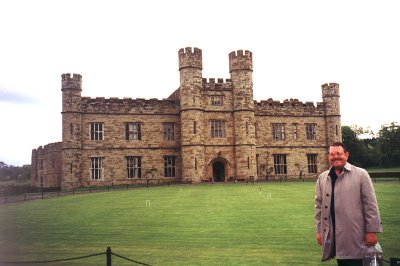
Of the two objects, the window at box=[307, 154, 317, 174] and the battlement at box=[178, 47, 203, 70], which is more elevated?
the battlement at box=[178, 47, 203, 70]

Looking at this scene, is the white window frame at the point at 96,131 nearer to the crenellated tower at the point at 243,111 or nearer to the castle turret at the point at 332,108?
the crenellated tower at the point at 243,111

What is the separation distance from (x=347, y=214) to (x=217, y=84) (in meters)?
32.3

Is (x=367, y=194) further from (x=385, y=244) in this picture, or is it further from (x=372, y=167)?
(x=372, y=167)

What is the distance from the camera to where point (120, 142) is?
3622 centimetres

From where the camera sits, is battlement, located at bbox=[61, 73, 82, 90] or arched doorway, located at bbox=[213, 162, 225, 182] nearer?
Answer: battlement, located at bbox=[61, 73, 82, 90]

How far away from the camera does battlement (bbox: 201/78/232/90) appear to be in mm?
36844

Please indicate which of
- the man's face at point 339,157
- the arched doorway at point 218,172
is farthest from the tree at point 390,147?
the man's face at point 339,157

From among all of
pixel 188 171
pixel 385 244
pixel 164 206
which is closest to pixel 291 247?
pixel 385 244

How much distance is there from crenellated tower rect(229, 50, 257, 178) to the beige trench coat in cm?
3076

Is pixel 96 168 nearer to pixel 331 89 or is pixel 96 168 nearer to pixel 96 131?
pixel 96 131

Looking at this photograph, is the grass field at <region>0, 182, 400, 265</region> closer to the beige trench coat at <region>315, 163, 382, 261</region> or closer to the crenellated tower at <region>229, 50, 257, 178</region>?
the beige trench coat at <region>315, 163, 382, 261</region>

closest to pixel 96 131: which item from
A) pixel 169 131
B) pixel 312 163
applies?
pixel 169 131

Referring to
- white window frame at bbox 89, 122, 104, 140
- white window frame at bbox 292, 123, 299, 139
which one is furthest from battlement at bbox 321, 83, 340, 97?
white window frame at bbox 89, 122, 104, 140

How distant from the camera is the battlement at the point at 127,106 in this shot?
35406 mm
